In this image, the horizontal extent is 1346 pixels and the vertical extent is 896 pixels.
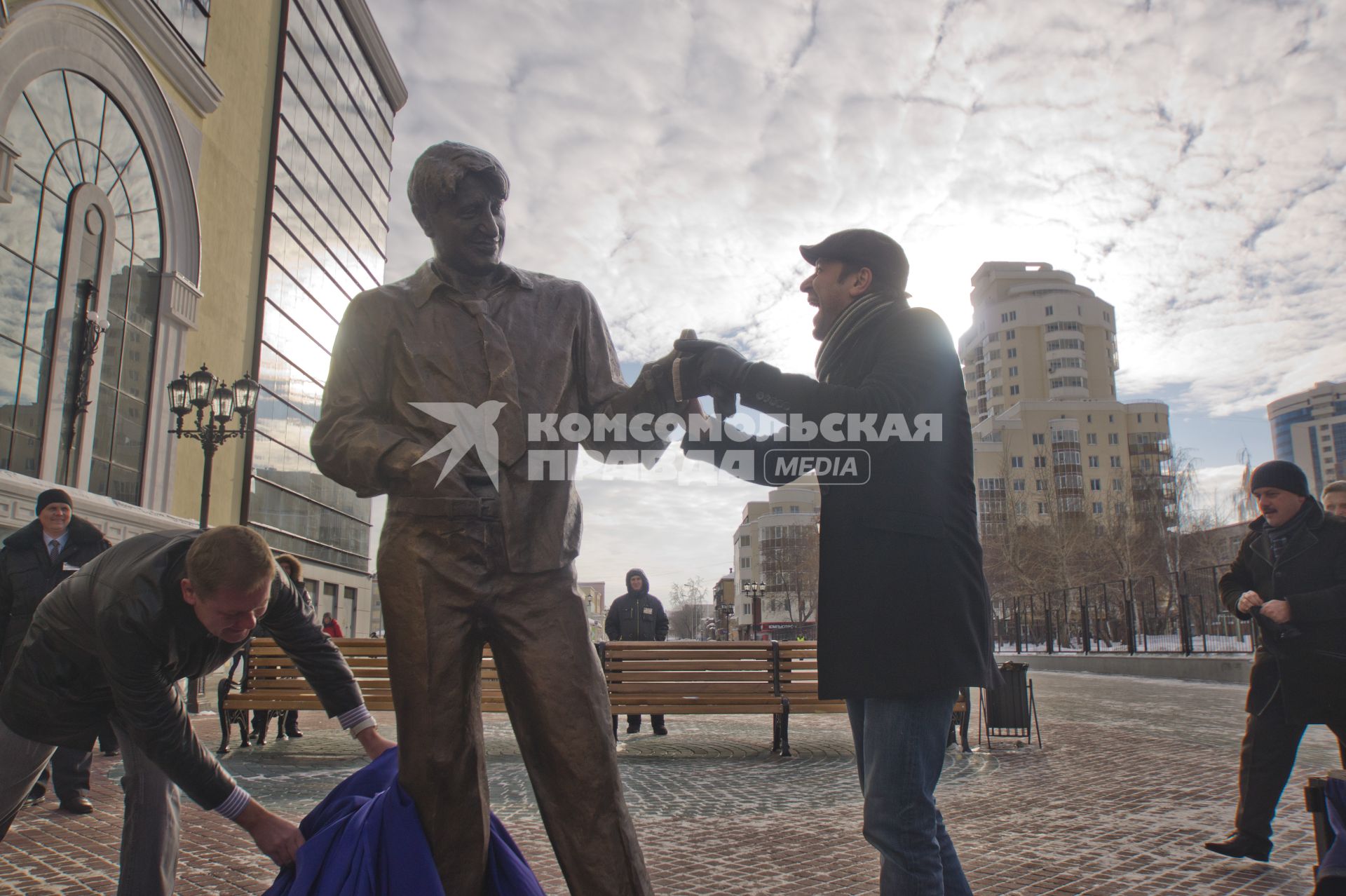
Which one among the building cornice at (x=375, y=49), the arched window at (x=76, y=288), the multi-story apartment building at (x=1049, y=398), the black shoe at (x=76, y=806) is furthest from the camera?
the multi-story apartment building at (x=1049, y=398)

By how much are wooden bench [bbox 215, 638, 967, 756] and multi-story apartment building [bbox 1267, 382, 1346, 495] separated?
157 m

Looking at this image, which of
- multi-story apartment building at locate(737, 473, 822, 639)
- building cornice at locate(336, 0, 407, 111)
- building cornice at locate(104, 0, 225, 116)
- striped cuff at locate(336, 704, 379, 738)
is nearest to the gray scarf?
striped cuff at locate(336, 704, 379, 738)

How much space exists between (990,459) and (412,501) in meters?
78.6

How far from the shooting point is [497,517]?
235 centimetres

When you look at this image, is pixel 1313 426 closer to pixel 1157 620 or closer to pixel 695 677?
→ pixel 1157 620

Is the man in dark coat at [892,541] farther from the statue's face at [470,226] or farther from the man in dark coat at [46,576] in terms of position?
the man in dark coat at [46,576]

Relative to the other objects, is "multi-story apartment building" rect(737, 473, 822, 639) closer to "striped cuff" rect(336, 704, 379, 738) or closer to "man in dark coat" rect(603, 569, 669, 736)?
"man in dark coat" rect(603, 569, 669, 736)

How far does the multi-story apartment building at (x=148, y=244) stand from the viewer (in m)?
16.1

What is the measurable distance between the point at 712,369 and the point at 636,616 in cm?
925

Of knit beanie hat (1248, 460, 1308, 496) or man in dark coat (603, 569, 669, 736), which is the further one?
man in dark coat (603, 569, 669, 736)

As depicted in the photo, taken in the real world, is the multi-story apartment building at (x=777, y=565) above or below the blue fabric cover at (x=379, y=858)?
above

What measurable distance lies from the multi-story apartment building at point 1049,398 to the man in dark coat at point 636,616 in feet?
170

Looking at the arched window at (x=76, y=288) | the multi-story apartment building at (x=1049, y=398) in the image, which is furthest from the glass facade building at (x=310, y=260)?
the multi-story apartment building at (x=1049, y=398)

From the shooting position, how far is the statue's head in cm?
251
